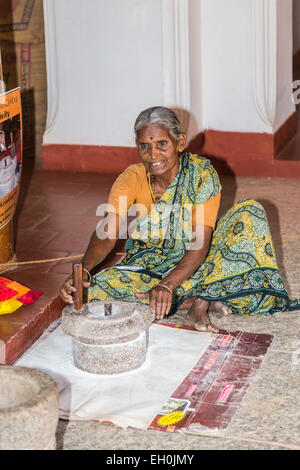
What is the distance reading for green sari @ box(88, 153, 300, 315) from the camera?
3.55 meters

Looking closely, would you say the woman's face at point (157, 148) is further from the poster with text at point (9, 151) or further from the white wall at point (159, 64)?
the white wall at point (159, 64)

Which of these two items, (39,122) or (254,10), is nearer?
(254,10)

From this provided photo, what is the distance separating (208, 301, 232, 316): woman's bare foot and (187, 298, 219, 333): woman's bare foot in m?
0.10

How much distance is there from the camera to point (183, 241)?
3.65 metres

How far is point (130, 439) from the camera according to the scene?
2666 millimetres

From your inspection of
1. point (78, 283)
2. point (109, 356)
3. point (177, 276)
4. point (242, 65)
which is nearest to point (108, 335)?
point (109, 356)

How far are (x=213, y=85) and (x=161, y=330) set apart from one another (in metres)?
3.41

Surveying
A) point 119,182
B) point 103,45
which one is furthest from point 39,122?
point 119,182

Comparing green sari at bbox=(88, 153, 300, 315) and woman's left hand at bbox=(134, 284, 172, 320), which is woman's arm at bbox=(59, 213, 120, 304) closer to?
green sari at bbox=(88, 153, 300, 315)

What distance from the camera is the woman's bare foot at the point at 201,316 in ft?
11.5

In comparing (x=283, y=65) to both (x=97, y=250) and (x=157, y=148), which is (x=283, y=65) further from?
(x=97, y=250)

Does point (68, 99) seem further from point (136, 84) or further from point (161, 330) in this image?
point (161, 330)

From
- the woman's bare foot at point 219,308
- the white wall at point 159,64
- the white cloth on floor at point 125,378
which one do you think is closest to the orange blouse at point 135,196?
the woman's bare foot at point 219,308

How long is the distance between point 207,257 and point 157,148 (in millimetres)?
635
